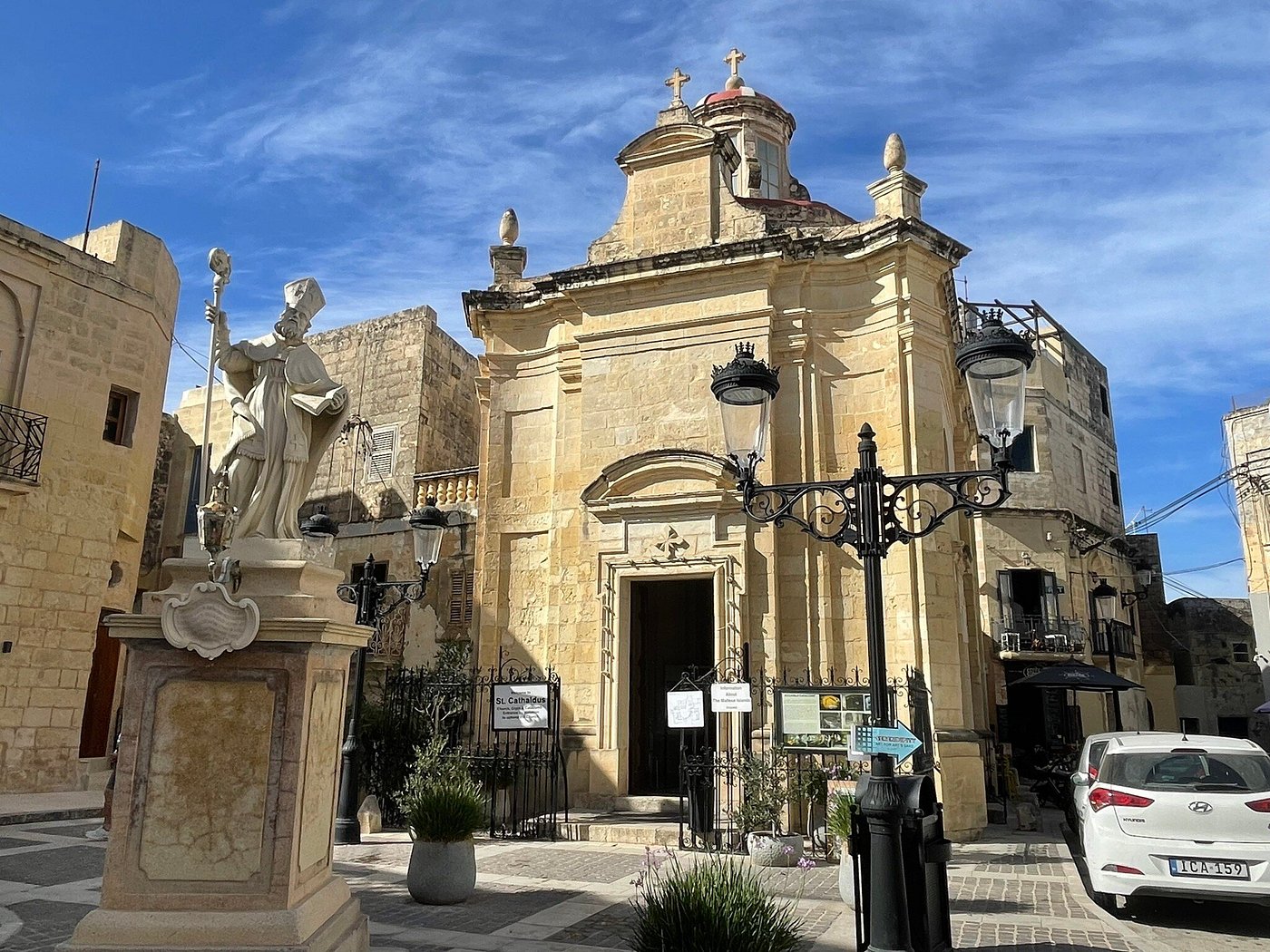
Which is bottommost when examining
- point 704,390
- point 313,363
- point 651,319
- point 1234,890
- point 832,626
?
point 1234,890

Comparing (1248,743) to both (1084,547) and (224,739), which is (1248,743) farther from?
(1084,547)

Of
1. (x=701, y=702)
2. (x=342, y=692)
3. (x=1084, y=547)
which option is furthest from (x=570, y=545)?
(x=1084, y=547)

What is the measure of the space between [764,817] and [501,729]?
3680 mm

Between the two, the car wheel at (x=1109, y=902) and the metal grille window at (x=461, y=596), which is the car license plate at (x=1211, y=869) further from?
the metal grille window at (x=461, y=596)

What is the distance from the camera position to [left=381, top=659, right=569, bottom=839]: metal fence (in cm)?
1152

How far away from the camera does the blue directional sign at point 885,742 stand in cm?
498

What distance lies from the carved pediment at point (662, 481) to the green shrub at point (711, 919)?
311 inches

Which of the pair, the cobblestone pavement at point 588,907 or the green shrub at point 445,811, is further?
the green shrub at point 445,811

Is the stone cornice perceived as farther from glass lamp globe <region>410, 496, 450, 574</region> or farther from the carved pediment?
glass lamp globe <region>410, 496, 450, 574</region>

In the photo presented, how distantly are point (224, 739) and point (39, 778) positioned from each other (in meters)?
13.5

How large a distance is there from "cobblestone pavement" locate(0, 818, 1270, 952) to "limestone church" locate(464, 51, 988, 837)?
2.29m

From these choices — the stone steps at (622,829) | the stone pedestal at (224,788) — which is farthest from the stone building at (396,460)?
the stone pedestal at (224,788)

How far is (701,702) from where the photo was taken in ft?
34.1

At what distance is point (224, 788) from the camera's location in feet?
14.9
